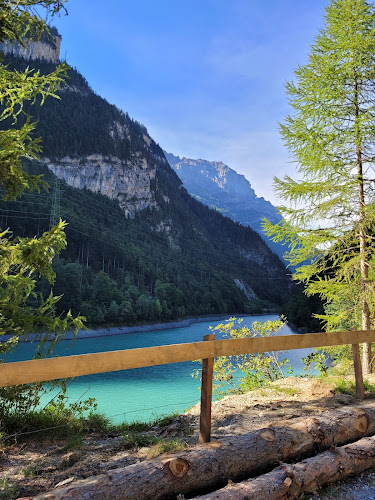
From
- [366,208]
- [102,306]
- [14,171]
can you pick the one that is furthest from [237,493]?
[102,306]

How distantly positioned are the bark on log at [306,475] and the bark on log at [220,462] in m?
0.17

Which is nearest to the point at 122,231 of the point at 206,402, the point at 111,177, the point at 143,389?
the point at 111,177

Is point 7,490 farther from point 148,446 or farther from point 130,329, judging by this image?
point 130,329

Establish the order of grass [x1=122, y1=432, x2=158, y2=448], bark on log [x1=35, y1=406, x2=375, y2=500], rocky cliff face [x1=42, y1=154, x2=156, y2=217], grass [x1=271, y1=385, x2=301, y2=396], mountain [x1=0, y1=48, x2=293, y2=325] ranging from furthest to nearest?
rocky cliff face [x1=42, y1=154, x2=156, y2=217] → mountain [x1=0, y1=48, x2=293, y2=325] → grass [x1=271, y1=385, x2=301, y2=396] → grass [x1=122, y1=432, x2=158, y2=448] → bark on log [x1=35, y1=406, x2=375, y2=500]

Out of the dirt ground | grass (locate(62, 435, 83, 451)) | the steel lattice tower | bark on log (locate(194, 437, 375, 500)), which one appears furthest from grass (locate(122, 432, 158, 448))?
the steel lattice tower

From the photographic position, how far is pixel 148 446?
3.53 m

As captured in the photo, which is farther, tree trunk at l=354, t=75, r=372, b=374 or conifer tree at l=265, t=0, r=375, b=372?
conifer tree at l=265, t=0, r=375, b=372

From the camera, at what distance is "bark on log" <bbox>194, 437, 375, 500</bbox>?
2.45 meters

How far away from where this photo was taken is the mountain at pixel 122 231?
76.0m

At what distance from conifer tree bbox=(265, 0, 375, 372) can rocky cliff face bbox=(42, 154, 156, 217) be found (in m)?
136

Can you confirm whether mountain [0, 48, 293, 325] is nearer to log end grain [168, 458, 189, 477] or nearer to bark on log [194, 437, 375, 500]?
bark on log [194, 437, 375, 500]

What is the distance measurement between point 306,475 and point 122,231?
125m

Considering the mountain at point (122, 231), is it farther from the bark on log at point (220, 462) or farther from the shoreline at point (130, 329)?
the bark on log at point (220, 462)

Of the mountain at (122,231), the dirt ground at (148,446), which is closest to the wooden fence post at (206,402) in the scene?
the dirt ground at (148,446)
